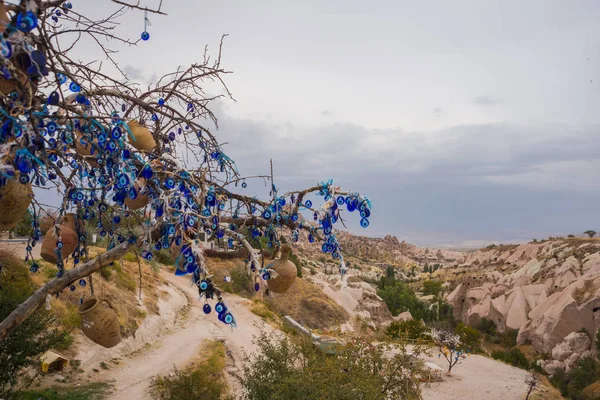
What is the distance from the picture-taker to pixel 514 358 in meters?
Result: 29.1

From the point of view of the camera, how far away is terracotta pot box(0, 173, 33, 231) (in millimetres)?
2756

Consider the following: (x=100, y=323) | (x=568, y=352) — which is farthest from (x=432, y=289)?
(x=100, y=323)

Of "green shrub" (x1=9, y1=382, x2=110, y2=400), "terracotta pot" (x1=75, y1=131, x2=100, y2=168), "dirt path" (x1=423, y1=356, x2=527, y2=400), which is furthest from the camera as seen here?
"dirt path" (x1=423, y1=356, x2=527, y2=400)

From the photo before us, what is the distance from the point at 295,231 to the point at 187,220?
4.43 feet

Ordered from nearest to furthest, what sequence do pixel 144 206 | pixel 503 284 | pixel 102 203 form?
pixel 144 206, pixel 102 203, pixel 503 284

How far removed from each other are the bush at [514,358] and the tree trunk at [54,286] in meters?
30.6

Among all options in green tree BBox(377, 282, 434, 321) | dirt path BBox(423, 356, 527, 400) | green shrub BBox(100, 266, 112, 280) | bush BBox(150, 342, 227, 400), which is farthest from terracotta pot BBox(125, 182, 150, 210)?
green tree BBox(377, 282, 434, 321)

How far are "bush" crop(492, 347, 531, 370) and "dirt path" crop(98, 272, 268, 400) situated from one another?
18581 mm

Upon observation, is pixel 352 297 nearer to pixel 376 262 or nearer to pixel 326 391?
pixel 326 391

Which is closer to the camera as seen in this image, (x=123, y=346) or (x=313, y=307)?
(x=123, y=346)

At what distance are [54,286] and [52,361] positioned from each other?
25.2 ft

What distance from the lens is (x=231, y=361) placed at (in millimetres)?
14438

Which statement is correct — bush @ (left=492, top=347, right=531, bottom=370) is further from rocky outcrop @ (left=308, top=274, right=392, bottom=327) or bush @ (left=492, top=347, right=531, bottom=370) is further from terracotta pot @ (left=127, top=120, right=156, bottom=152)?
terracotta pot @ (left=127, top=120, right=156, bottom=152)

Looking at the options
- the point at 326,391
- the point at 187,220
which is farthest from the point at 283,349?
the point at 187,220
